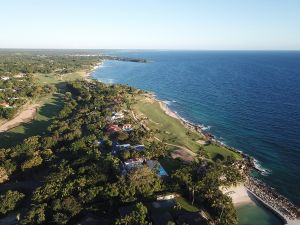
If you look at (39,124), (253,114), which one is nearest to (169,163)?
(253,114)

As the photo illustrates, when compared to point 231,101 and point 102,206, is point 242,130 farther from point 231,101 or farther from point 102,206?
point 102,206

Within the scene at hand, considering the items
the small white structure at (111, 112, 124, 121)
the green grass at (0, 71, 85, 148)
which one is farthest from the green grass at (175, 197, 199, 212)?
the green grass at (0, 71, 85, 148)

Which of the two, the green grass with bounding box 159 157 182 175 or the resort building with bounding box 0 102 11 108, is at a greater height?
the green grass with bounding box 159 157 182 175

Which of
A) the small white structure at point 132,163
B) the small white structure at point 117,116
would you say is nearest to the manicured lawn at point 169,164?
the small white structure at point 132,163

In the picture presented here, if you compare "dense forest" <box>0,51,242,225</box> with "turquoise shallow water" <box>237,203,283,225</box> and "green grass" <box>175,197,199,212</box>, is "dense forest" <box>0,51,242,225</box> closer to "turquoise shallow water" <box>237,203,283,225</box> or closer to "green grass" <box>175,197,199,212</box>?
"green grass" <box>175,197,199,212</box>

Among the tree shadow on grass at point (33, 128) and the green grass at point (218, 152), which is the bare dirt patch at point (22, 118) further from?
the green grass at point (218, 152)

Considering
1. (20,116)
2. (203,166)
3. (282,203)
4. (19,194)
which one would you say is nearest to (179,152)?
(203,166)

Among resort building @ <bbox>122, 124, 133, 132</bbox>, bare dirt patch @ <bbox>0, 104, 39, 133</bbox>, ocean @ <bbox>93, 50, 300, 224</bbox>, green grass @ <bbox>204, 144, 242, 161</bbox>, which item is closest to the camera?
ocean @ <bbox>93, 50, 300, 224</bbox>
